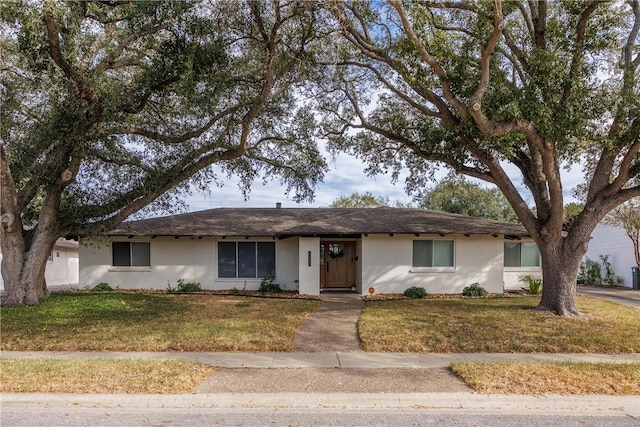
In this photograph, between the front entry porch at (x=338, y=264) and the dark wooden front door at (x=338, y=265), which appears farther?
the dark wooden front door at (x=338, y=265)

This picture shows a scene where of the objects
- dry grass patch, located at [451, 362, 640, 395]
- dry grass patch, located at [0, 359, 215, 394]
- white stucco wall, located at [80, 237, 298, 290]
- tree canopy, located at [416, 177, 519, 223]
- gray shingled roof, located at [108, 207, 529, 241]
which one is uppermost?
tree canopy, located at [416, 177, 519, 223]

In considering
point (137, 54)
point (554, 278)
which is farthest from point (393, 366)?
point (137, 54)

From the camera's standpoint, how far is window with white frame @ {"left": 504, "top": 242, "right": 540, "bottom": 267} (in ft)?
64.2

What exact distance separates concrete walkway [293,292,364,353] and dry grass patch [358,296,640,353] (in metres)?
0.30

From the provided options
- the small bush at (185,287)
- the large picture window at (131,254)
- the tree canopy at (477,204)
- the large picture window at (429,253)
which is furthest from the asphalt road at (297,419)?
the tree canopy at (477,204)

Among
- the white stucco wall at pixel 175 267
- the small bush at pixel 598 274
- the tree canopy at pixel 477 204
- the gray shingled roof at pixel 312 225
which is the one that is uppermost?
the tree canopy at pixel 477 204

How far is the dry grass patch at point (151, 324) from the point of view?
9172 mm

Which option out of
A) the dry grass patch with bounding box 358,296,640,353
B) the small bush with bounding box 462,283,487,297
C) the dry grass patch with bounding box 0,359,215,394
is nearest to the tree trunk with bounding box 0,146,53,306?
the dry grass patch with bounding box 0,359,215,394

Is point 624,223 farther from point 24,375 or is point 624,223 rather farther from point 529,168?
point 24,375

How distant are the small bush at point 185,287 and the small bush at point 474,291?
10.7 m

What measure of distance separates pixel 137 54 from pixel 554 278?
13860mm

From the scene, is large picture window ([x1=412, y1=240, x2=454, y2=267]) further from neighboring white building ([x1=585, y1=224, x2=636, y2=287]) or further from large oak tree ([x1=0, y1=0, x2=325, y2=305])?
neighboring white building ([x1=585, y1=224, x2=636, y2=287])

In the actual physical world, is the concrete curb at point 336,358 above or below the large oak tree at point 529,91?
below

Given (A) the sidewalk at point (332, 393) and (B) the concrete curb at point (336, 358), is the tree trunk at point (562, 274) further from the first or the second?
(A) the sidewalk at point (332, 393)
